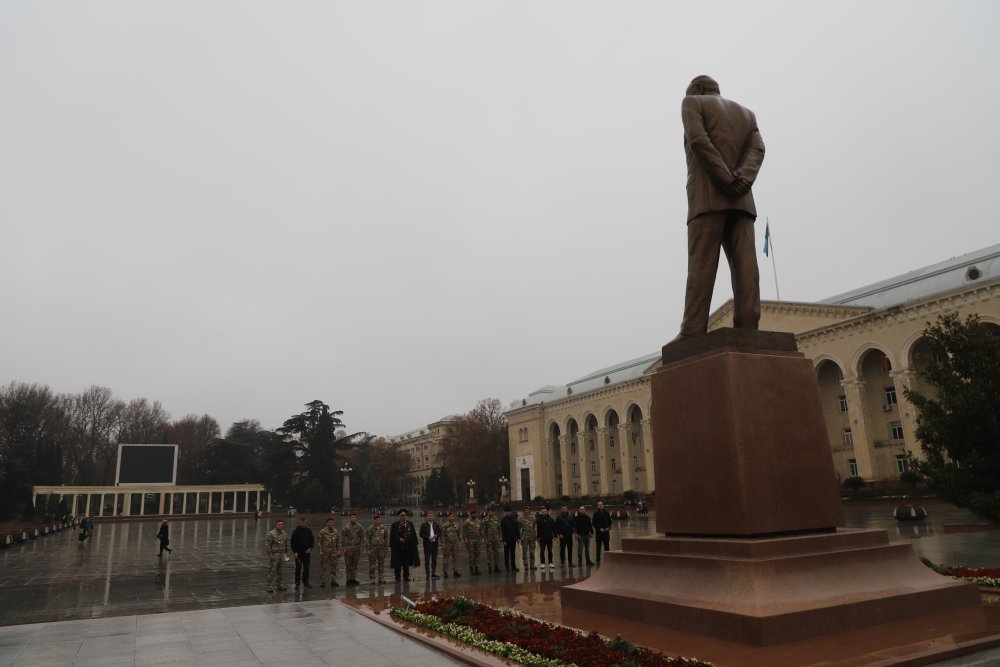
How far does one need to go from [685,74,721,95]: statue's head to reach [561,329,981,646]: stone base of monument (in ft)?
10.2

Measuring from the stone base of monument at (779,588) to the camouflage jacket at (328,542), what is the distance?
23.5 ft

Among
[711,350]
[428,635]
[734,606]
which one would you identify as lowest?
[428,635]

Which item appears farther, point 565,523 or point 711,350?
point 565,523

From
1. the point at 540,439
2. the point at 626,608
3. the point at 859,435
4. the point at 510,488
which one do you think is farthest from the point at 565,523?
the point at 510,488

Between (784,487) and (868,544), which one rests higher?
(784,487)

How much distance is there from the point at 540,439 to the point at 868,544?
56233 mm

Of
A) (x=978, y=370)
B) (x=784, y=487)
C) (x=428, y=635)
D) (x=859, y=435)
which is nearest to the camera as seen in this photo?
(x=784, y=487)

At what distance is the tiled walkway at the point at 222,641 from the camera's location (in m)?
6.12

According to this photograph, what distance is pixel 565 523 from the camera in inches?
573

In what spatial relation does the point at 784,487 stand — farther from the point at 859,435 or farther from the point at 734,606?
the point at 859,435

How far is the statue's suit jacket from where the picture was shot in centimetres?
729

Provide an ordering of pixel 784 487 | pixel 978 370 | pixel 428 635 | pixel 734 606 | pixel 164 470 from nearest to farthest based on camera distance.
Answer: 1. pixel 734 606
2. pixel 784 487
3. pixel 428 635
4. pixel 978 370
5. pixel 164 470

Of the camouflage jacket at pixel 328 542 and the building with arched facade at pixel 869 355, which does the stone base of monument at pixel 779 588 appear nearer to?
the camouflage jacket at pixel 328 542

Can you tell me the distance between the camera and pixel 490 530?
14.5 m
